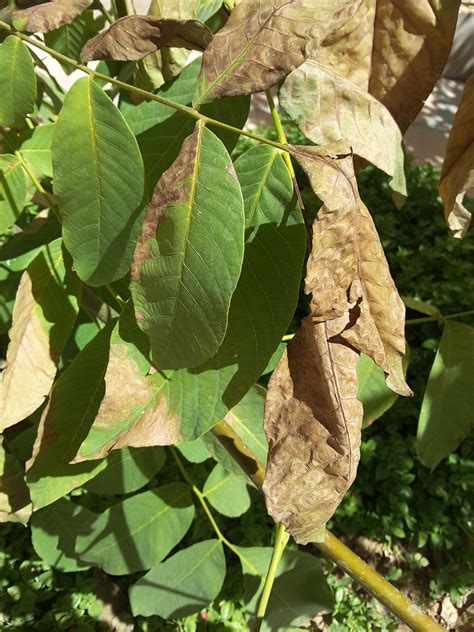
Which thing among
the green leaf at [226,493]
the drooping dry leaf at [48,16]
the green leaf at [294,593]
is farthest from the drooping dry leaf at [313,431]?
the green leaf at [226,493]

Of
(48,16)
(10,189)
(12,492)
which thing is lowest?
(12,492)

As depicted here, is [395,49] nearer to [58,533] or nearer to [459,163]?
[459,163]

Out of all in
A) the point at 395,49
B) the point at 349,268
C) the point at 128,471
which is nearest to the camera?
the point at 349,268

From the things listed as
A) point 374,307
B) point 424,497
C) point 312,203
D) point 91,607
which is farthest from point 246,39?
point 312,203

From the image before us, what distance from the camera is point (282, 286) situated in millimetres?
610

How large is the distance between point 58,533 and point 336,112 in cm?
104

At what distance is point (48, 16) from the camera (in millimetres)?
626

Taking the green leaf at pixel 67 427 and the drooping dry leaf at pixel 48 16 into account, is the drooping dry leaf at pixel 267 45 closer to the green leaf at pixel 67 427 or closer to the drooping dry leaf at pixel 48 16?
the drooping dry leaf at pixel 48 16

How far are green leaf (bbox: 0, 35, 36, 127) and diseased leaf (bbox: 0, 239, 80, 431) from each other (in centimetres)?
19

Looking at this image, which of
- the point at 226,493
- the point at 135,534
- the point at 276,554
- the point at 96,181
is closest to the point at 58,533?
the point at 135,534

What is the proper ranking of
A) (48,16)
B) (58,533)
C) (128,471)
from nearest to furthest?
1. (48,16)
2. (128,471)
3. (58,533)

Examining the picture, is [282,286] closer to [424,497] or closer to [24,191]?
[24,191]

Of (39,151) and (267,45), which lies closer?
(267,45)

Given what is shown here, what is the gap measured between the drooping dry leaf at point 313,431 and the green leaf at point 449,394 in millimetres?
506
